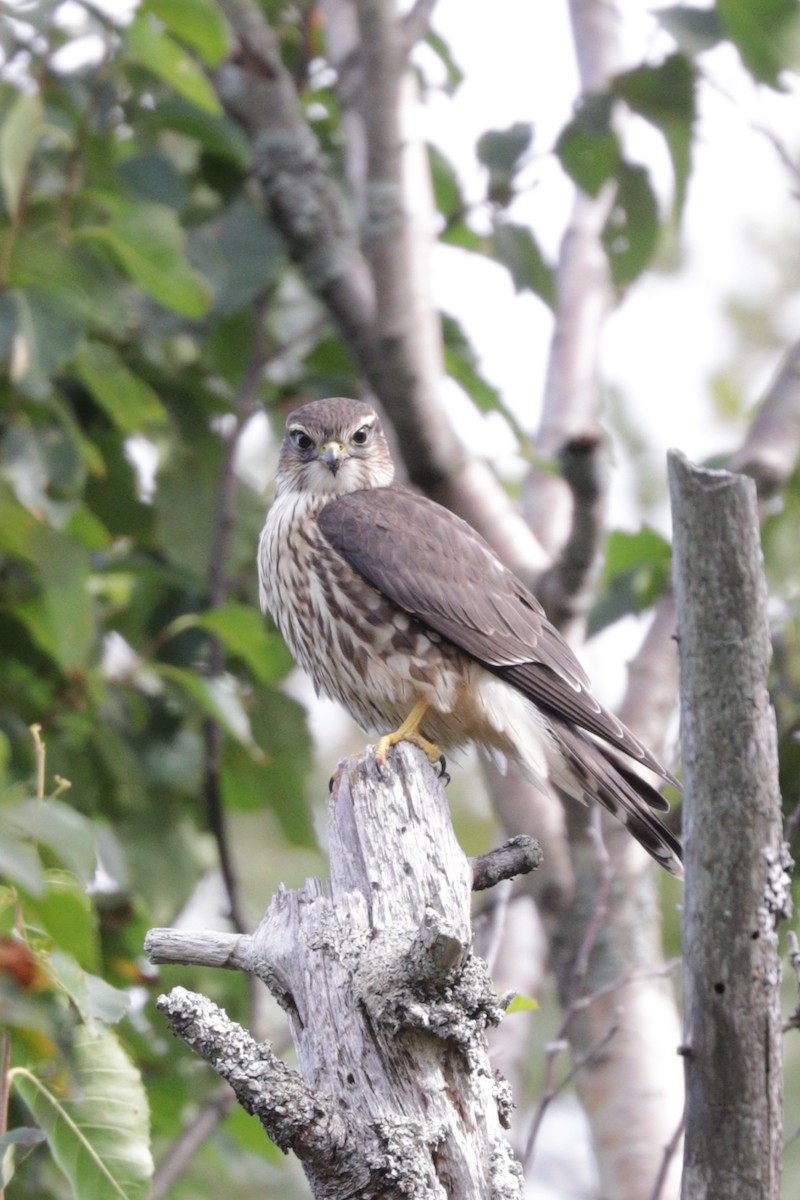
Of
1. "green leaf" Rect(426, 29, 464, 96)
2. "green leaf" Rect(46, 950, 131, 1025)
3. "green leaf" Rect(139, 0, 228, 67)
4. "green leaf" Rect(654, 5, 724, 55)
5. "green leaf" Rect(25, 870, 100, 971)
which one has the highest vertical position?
"green leaf" Rect(426, 29, 464, 96)

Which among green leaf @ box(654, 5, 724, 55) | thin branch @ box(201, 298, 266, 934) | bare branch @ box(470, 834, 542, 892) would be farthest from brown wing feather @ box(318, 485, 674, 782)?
green leaf @ box(654, 5, 724, 55)

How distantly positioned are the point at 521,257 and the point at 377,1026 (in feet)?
9.22

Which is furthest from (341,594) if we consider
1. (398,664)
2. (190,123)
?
(190,123)

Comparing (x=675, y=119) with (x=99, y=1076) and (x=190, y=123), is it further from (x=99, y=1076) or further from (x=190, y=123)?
(x=99, y=1076)

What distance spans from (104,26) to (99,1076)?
2.66 metres

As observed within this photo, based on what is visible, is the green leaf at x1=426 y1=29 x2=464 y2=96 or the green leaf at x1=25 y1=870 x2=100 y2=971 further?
the green leaf at x1=426 y1=29 x2=464 y2=96

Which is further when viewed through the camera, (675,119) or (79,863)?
(675,119)

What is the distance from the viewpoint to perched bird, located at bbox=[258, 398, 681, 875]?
3.51 meters

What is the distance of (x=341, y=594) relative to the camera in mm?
3762

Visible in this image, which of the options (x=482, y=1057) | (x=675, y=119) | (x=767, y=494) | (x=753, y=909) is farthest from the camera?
(x=767, y=494)

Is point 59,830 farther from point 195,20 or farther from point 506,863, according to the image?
point 195,20

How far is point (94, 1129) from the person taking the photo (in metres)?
2.07

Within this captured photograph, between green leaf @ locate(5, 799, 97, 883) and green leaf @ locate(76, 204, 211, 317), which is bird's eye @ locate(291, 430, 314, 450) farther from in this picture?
green leaf @ locate(5, 799, 97, 883)

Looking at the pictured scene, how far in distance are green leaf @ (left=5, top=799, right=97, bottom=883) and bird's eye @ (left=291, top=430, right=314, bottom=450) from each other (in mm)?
2395
